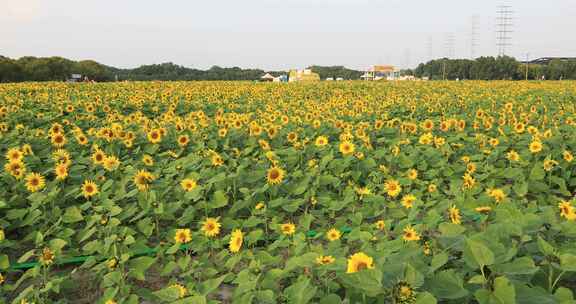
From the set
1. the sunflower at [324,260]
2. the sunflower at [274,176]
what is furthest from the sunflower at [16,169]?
the sunflower at [324,260]

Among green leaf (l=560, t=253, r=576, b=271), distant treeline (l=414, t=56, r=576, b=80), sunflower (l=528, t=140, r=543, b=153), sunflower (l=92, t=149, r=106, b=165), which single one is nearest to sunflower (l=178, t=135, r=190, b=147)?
sunflower (l=92, t=149, r=106, b=165)

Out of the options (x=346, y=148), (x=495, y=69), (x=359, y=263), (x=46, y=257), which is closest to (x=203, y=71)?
(x=495, y=69)

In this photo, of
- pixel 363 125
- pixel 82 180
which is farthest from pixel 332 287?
pixel 363 125

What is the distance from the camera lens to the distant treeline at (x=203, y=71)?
130 feet

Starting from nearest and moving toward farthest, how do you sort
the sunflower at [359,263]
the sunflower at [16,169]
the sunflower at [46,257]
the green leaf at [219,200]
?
the sunflower at [359,263]
the sunflower at [46,257]
the green leaf at [219,200]
the sunflower at [16,169]

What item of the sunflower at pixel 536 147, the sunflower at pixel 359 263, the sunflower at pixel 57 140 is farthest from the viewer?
the sunflower at pixel 57 140

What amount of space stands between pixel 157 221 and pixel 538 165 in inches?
143

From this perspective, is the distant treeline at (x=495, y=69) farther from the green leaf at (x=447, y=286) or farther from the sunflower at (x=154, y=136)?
the green leaf at (x=447, y=286)

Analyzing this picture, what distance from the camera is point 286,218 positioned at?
383 centimetres

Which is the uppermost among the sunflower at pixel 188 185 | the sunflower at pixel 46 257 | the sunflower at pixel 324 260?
the sunflower at pixel 188 185

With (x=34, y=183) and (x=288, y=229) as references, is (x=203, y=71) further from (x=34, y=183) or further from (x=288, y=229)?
(x=288, y=229)

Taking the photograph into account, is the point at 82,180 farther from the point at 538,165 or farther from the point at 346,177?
the point at 538,165

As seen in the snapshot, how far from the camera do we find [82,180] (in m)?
4.21

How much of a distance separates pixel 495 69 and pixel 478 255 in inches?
2846
